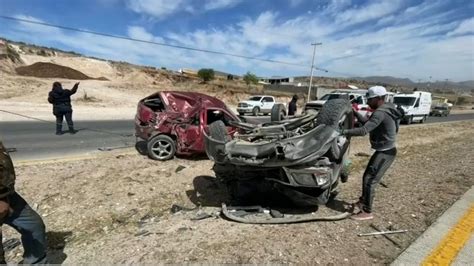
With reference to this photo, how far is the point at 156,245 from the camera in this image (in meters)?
3.94

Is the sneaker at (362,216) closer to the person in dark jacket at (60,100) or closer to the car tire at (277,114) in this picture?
the car tire at (277,114)

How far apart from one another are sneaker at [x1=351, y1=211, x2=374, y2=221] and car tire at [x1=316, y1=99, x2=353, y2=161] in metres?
0.76

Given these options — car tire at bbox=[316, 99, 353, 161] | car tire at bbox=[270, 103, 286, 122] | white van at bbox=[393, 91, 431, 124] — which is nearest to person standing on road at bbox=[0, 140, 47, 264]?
car tire at bbox=[316, 99, 353, 161]

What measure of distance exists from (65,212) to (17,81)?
28.5 m

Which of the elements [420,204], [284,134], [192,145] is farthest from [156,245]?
[192,145]

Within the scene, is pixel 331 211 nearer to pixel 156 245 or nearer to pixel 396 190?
pixel 396 190

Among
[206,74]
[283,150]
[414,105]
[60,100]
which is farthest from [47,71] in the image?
[283,150]

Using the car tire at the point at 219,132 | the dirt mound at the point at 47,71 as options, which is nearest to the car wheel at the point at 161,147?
the car tire at the point at 219,132

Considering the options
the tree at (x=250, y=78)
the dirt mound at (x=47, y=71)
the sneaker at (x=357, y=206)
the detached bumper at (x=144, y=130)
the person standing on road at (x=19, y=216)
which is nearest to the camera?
the person standing on road at (x=19, y=216)

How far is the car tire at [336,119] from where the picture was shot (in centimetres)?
473

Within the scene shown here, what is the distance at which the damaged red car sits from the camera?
8266 millimetres

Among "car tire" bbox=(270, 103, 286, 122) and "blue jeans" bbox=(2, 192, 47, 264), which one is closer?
"blue jeans" bbox=(2, 192, 47, 264)

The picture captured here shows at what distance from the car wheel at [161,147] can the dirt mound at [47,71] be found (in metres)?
34.8

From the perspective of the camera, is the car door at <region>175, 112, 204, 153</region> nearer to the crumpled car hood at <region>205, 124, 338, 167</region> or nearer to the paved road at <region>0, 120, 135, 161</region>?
the paved road at <region>0, 120, 135, 161</region>
